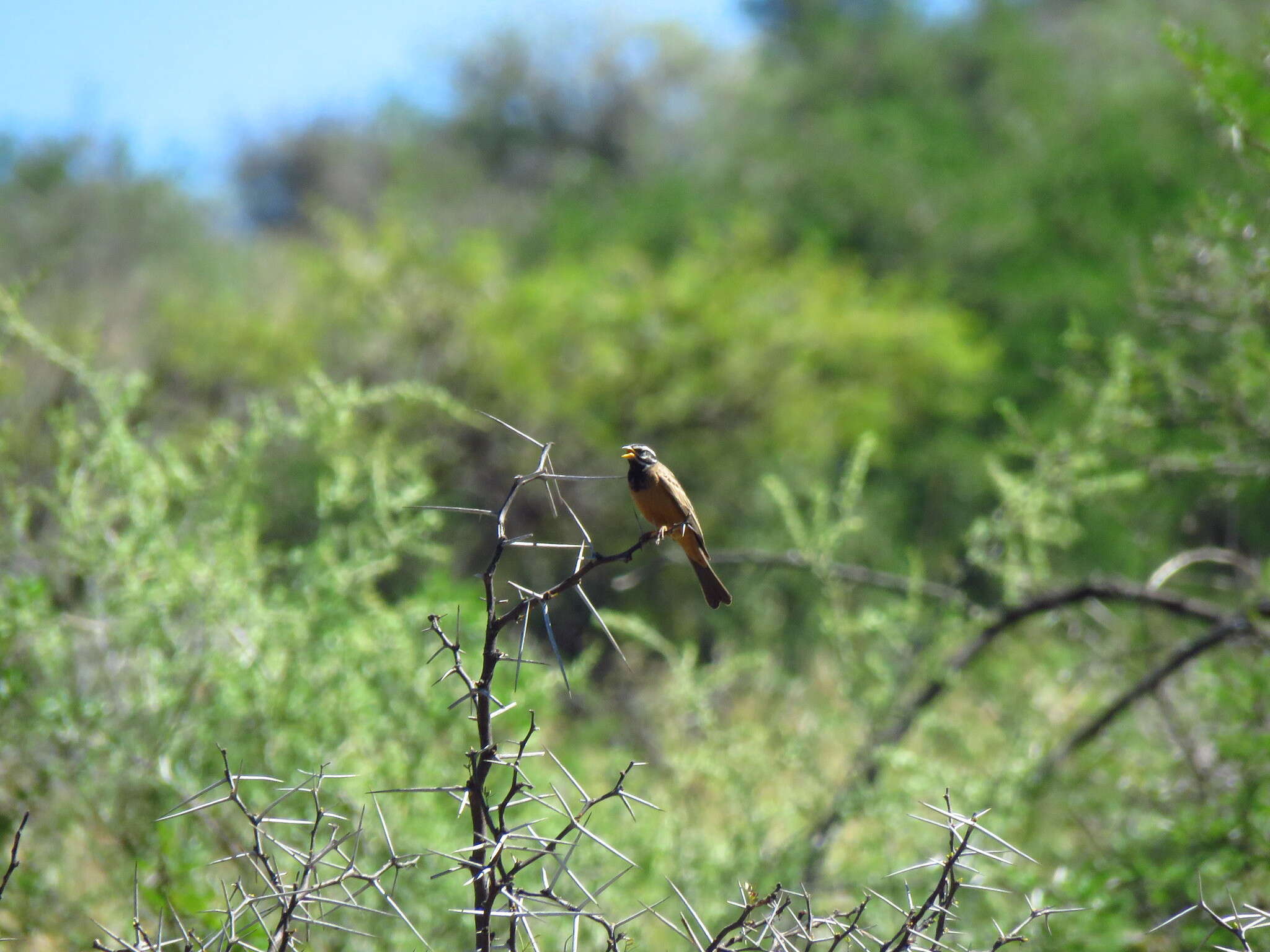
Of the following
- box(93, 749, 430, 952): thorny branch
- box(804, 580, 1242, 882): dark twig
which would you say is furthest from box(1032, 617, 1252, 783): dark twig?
box(93, 749, 430, 952): thorny branch

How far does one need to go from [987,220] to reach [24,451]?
1164cm

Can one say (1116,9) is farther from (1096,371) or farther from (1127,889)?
(1127,889)

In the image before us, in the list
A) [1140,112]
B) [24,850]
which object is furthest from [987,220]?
[24,850]

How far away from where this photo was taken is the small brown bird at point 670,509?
274cm

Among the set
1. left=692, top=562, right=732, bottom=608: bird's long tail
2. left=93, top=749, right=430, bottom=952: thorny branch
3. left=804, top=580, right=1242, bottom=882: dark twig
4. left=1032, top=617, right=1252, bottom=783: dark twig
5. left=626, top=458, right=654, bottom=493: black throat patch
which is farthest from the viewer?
left=804, top=580, right=1242, bottom=882: dark twig

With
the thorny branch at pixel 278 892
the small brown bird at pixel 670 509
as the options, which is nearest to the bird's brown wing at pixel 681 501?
the small brown bird at pixel 670 509

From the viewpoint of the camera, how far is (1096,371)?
506cm

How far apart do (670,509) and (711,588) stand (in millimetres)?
209

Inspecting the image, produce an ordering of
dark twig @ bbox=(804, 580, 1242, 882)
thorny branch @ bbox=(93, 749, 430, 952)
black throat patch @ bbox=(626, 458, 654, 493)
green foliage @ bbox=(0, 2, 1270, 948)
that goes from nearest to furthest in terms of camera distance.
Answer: thorny branch @ bbox=(93, 749, 430, 952), black throat patch @ bbox=(626, 458, 654, 493), green foliage @ bbox=(0, 2, 1270, 948), dark twig @ bbox=(804, 580, 1242, 882)

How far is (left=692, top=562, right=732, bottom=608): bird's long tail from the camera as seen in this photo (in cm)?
265

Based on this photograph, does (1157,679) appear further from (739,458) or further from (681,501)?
(739,458)

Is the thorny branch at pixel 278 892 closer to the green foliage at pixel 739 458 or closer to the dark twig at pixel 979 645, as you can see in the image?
the green foliage at pixel 739 458

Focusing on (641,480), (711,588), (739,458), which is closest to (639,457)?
(641,480)

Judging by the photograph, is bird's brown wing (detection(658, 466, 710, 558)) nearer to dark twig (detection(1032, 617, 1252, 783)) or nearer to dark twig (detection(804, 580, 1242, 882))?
dark twig (detection(804, 580, 1242, 882))
